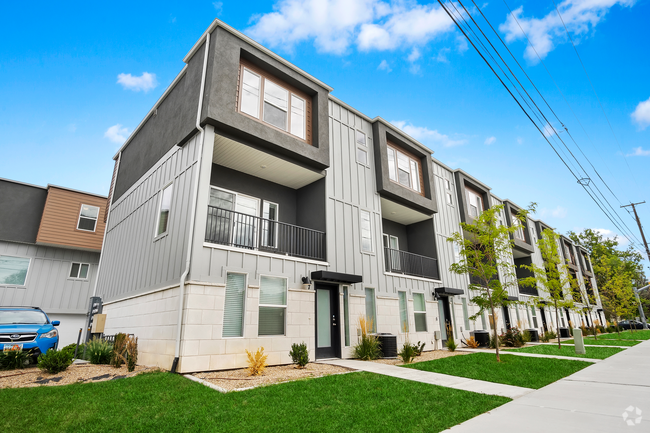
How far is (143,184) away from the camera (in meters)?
12.4

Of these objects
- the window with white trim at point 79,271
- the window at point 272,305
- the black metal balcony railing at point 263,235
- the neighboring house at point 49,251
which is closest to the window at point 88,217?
the neighboring house at point 49,251

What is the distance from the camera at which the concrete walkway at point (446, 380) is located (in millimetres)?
6121

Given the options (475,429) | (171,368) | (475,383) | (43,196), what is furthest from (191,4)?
(43,196)

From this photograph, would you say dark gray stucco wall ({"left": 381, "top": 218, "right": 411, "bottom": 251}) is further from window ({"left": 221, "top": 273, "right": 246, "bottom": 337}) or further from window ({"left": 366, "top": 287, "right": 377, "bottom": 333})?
→ window ({"left": 221, "top": 273, "right": 246, "bottom": 337})

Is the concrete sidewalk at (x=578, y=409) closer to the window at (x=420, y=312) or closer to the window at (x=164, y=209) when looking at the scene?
the window at (x=420, y=312)

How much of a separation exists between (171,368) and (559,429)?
23.2 ft

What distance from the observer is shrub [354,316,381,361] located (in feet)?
34.3

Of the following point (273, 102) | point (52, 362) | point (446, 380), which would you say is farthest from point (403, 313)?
point (52, 362)

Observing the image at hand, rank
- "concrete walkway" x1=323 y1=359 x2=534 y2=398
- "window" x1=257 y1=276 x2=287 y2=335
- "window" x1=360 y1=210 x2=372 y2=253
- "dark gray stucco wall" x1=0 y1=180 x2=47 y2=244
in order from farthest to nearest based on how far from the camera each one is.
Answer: "dark gray stucco wall" x1=0 y1=180 x2=47 y2=244, "window" x1=360 y1=210 x2=372 y2=253, "window" x1=257 y1=276 x2=287 y2=335, "concrete walkway" x1=323 y1=359 x2=534 y2=398

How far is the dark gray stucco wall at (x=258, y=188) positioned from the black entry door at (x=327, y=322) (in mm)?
→ 2981

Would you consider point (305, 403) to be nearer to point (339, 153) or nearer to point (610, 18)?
point (339, 153)

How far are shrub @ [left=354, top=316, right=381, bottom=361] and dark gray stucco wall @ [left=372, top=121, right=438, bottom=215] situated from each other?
215 inches

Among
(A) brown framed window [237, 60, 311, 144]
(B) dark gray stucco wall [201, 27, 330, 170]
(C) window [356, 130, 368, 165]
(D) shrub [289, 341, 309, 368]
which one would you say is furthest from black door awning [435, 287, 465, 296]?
(A) brown framed window [237, 60, 311, 144]

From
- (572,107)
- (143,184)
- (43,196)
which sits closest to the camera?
(572,107)
